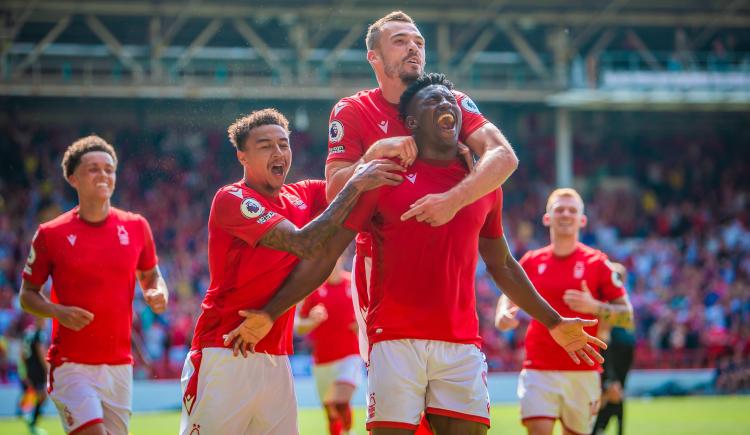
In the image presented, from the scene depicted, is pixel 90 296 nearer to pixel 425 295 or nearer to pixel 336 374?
pixel 425 295

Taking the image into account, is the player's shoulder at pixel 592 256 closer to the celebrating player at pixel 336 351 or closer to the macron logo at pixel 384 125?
the macron logo at pixel 384 125

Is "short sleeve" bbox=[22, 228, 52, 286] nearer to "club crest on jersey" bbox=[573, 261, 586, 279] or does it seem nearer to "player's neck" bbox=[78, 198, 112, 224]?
"player's neck" bbox=[78, 198, 112, 224]

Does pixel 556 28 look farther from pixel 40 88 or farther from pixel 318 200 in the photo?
pixel 318 200

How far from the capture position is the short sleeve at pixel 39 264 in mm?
7543

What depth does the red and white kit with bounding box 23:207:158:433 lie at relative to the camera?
730 cm

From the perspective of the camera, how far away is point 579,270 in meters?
8.84

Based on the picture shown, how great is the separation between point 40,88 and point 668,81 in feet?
58.1

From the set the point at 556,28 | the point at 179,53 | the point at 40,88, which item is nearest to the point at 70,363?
the point at 40,88

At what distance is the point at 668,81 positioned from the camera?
28750 millimetres

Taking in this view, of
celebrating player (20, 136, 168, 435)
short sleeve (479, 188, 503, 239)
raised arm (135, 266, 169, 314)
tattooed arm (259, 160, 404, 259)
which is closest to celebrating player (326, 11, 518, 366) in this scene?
tattooed arm (259, 160, 404, 259)

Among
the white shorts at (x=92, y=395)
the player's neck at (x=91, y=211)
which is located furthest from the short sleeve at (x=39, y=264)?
the white shorts at (x=92, y=395)

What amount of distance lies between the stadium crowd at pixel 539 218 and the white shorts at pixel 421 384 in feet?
51.6

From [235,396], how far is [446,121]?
6.81 ft

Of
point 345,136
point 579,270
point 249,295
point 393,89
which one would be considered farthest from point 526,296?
point 579,270
